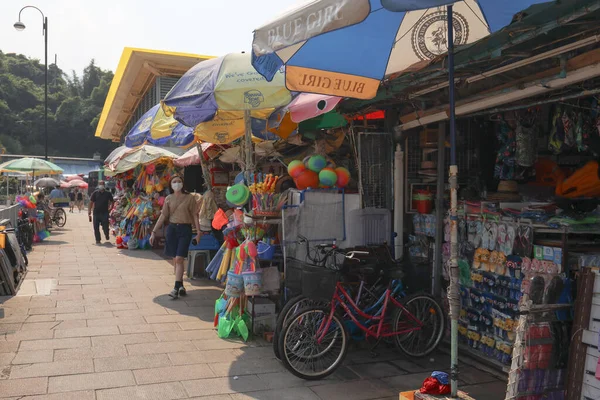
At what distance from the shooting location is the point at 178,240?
→ 25.7ft

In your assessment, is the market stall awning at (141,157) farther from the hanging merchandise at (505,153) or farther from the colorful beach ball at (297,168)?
the hanging merchandise at (505,153)

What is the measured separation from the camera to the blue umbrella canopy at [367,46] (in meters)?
3.83

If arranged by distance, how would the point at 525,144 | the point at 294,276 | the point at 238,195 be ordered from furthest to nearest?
the point at 238,195
the point at 525,144
the point at 294,276

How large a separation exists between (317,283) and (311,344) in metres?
0.58

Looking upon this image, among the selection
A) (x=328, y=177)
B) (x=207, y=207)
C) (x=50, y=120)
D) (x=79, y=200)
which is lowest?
(x=79, y=200)

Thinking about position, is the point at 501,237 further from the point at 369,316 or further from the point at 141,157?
the point at 141,157

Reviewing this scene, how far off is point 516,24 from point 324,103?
7.08 feet

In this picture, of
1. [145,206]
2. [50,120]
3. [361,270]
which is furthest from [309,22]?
[50,120]

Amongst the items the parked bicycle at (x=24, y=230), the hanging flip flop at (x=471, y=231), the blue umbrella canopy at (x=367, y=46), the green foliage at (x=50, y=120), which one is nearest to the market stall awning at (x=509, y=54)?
the blue umbrella canopy at (x=367, y=46)

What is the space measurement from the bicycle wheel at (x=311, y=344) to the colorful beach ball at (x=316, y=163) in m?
2.01

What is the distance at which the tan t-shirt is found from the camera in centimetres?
783

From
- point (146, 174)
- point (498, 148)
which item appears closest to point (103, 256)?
point (146, 174)

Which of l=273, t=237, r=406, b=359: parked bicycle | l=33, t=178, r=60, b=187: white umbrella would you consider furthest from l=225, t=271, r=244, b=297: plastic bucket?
l=33, t=178, r=60, b=187: white umbrella

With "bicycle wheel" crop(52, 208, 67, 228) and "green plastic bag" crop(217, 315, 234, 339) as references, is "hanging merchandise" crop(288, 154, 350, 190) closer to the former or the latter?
"green plastic bag" crop(217, 315, 234, 339)
